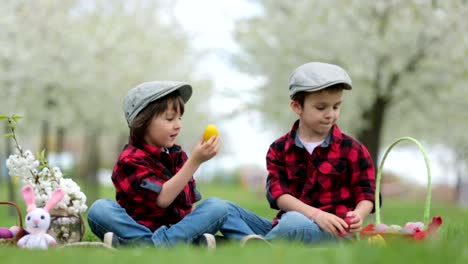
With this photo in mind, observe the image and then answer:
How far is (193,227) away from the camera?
4.10m

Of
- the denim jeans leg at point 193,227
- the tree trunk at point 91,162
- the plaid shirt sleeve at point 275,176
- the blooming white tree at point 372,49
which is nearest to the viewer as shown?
the denim jeans leg at point 193,227

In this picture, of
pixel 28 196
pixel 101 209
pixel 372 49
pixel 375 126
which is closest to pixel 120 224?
pixel 101 209

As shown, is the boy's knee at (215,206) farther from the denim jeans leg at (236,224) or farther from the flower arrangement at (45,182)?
the flower arrangement at (45,182)

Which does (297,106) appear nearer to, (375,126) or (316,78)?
(316,78)

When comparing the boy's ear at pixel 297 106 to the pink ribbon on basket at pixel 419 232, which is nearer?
the pink ribbon on basket at pixel 419 232

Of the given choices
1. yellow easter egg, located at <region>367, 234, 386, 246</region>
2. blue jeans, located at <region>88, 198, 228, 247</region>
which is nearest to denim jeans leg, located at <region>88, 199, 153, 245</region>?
blue jeans, located at <region>88, 198, 228, 247</region>

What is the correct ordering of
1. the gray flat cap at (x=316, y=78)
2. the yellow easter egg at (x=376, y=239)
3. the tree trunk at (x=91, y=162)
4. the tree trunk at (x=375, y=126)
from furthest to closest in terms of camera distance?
the tree trunk at (x=91, y=162) → the tree trunk at (x=375, y=126) → the gray flat cap at (x=316, y=78) → the yellow easter egg at (x=376, y=239)

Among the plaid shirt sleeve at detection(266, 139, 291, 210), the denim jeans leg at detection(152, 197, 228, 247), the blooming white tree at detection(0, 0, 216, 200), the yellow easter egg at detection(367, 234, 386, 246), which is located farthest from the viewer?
the blooming white tree at detection(0, 0, 216, 200)

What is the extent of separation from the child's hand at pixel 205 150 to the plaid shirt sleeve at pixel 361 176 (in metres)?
1.02

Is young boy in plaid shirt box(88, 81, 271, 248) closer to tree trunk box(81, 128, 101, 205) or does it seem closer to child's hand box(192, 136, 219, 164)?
child's hand box(192, 136, 219, 164)

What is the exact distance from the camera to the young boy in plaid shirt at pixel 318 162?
14.2 ft

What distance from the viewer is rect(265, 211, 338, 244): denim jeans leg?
13.6ft

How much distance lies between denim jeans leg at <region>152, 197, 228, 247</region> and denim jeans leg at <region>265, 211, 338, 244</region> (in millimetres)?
379

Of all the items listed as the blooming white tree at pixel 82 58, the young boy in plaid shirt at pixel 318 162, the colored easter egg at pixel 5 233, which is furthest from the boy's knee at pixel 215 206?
the blooming white tree at pixel 82 58
